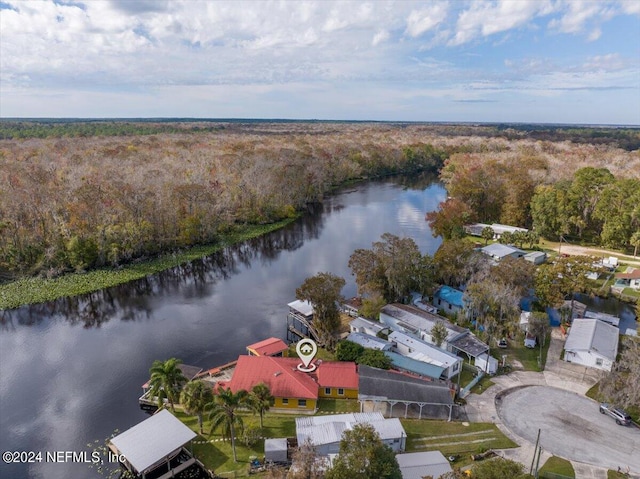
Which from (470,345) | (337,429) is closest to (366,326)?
(470,345)

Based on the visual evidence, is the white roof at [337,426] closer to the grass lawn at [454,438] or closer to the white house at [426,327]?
the grass lawn at [454,438]

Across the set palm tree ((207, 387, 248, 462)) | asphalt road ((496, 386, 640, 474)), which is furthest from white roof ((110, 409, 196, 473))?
asphalt road ((496, 386, 640, 474))

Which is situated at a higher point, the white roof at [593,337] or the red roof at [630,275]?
the white roof at [593,337]

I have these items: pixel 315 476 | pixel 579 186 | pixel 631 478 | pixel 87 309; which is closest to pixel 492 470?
pixel 315 476

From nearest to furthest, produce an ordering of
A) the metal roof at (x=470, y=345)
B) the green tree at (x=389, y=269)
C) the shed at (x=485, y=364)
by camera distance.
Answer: the shed at (x=485, y=364) < the metal roof at (x=470, y=345) < the green tree at (x=389, y=269)

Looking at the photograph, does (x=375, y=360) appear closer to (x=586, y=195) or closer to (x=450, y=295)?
(x=450, y=295)

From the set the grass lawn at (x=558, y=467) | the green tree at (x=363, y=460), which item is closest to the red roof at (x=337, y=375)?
the green tree at (x=363, y=460)
